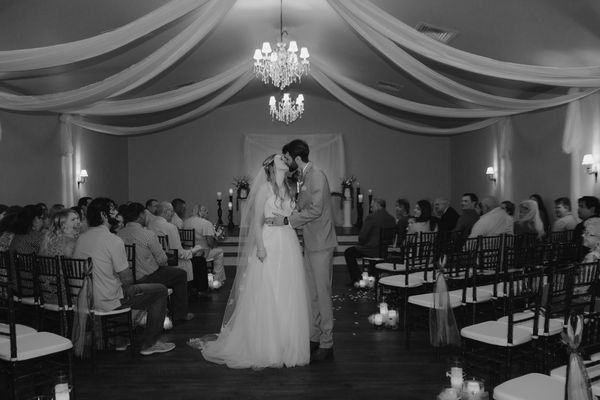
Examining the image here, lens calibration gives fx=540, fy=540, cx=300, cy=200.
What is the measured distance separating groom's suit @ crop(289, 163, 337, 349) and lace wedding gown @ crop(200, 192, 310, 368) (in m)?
0.10

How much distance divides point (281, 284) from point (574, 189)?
4822mm

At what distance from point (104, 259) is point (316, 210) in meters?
1.62

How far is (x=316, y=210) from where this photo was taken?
414 centimetres

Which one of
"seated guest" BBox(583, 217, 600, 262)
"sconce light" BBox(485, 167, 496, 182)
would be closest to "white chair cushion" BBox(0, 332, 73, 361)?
"seated guest" BBox(583, 217, 600, 262)

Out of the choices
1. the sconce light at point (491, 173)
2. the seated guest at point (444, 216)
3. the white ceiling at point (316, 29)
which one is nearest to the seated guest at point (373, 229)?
the seated guest at point (444, 216)

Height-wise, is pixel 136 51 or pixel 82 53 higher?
pixel 136 51

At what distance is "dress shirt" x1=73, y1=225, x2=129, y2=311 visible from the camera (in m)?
3.99

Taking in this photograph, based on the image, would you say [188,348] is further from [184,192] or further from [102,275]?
[184,192]

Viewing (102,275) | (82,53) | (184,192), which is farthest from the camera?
(184,192)

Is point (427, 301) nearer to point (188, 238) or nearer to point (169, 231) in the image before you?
point (169, 231)

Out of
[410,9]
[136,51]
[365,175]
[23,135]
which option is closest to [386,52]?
[410,9]

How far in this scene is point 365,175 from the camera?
42.7 ft

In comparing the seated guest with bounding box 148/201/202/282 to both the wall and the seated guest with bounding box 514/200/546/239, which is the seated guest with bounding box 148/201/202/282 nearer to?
the seated guest with bounding box 514/200/546/239

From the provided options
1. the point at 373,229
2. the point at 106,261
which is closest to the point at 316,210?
the point at 106,261
